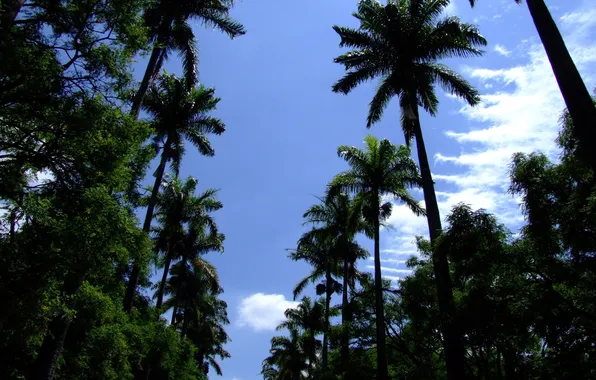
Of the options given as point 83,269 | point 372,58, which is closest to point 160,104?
point 372,58

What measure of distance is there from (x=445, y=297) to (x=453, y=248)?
2117 millimetres

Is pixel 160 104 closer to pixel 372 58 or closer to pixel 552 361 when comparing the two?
pixel 372 58

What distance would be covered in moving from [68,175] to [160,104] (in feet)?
49.0

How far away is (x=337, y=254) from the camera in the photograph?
2552cm

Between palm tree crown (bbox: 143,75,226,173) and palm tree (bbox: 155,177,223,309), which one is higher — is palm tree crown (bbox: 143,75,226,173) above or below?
above

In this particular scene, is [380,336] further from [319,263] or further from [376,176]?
[319,263]

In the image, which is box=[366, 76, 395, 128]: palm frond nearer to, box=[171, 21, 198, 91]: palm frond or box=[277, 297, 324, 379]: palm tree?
box=[171, 21, 198, 91]: palm frond

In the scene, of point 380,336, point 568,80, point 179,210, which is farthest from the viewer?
point 179,210

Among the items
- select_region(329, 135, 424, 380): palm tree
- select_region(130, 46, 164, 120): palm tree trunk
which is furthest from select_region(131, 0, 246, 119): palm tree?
select_region(329, 135, 424, 380): palm tree

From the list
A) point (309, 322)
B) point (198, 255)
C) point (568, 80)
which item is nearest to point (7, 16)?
point (568, 80)

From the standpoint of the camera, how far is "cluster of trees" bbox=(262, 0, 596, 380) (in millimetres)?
7984

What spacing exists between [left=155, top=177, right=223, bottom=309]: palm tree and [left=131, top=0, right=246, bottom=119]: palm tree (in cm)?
985

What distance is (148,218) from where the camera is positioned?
65.1 feet

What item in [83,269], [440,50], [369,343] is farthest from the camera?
[369,343]
